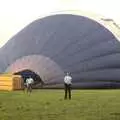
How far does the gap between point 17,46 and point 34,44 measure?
253cm

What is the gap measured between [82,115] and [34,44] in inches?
1177

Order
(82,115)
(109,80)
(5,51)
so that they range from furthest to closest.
A: (5,51) < (109,80) < (82,115)

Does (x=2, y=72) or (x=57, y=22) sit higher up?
(x=57, y=22)

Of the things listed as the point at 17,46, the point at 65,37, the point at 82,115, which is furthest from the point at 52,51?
the point at 82,115

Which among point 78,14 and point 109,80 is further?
point 78,14

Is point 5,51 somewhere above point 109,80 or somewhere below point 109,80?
above

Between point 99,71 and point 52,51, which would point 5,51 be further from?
point 99,71

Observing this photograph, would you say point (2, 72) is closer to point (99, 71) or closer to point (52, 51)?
point (52, 51)

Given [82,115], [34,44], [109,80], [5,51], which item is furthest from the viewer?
[5,51]

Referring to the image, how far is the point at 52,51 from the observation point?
1850 inches

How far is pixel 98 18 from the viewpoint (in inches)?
1948

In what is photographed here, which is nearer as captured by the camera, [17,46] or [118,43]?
[118,43]

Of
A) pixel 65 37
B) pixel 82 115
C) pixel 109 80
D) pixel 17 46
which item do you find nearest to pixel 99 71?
pixel 109 80

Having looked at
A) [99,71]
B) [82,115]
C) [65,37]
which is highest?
[65,37]
